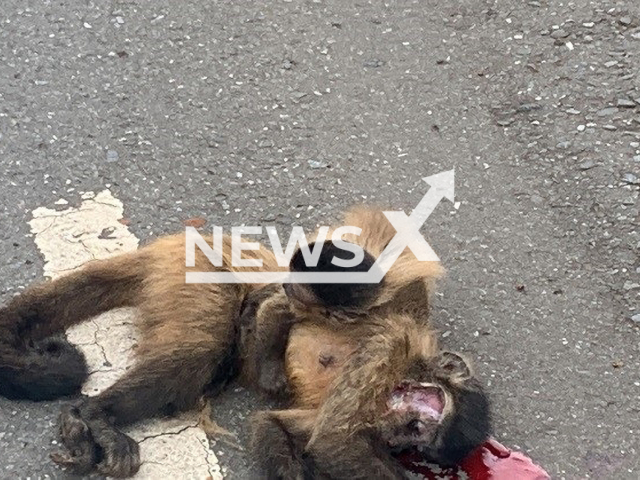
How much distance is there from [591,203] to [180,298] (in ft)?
6.28

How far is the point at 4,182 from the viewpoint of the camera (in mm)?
4551

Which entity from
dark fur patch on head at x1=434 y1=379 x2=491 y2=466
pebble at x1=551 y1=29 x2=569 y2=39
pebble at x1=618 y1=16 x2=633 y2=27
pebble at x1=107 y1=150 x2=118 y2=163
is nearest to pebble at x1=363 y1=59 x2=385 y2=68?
pebble at x1=551 y1=29 x2=569 y2=39

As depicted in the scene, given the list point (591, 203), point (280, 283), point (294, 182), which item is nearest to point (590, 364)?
point (591, 203)

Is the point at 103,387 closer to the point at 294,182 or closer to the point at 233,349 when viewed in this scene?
the point at 233,349

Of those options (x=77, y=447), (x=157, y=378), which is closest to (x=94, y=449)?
(x=77, y=447)

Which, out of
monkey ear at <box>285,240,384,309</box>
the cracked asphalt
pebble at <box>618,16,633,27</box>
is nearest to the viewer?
monkey ear at <box>285,240,384,309</box>

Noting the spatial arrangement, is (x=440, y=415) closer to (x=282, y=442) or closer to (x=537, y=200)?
(x=282, y=442)

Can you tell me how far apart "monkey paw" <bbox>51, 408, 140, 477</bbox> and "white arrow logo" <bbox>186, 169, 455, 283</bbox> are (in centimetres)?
64

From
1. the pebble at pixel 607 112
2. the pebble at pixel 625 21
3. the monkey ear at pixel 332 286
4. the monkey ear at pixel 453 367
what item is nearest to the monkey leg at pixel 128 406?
the monkey ear at pixel 332 286

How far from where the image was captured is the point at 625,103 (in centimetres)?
475

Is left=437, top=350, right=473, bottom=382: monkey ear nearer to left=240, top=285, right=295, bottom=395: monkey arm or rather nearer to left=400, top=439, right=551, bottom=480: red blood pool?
left=400, top=439, right=551, bottom=480: red blood pool

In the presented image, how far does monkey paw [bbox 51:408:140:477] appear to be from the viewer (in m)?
3.46

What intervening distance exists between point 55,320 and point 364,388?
A: 1206 mm

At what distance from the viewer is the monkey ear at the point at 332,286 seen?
3450 mm
